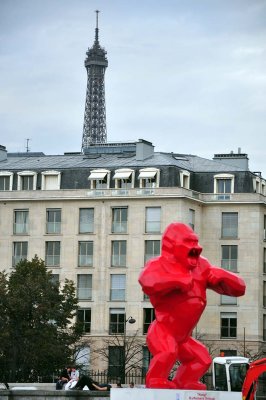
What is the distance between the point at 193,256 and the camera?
110 feet

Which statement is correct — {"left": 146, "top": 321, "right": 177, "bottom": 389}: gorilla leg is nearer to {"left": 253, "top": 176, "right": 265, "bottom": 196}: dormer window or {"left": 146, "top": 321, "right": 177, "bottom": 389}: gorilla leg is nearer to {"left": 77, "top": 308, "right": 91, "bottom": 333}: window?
{"left": 77, "top": 308, "right": 91, "bottom": 333}: window

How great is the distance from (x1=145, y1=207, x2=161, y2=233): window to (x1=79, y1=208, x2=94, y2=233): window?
13.0 feet

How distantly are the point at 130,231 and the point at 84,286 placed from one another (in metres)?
4.96

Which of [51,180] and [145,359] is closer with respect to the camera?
[145,359]

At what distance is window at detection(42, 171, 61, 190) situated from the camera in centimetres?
9938

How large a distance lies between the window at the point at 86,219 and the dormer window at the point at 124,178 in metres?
2.56

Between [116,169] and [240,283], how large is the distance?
6464cm

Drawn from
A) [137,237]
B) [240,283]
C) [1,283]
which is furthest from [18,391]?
[137,237]

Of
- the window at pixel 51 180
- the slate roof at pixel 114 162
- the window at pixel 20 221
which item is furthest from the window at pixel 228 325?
the window at pixel 20 221

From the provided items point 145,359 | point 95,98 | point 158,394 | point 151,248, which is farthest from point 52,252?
point 95,98

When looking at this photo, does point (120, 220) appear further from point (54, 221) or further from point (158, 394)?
point (158, 394)

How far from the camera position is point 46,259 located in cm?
9788

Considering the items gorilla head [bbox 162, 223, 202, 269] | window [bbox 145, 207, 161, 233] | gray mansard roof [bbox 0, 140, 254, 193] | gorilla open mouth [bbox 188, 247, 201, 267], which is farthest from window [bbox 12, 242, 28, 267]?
gorilla open mouth [bbox 188, 247, 201, 267]

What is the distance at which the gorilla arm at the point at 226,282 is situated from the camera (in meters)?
33.6
